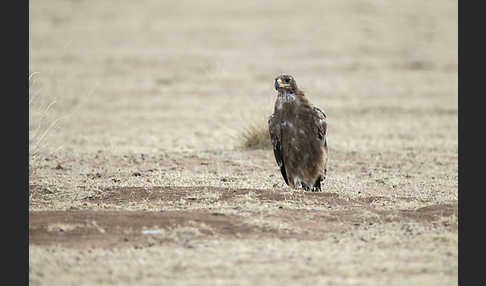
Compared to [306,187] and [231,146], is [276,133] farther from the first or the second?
[231,146]

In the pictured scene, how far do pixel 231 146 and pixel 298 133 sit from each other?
5018mm

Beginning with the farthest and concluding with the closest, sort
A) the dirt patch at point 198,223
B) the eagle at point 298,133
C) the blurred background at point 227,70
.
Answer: the blurred background at point 227,70 → the eagle at point 298,133 → the dirt patch at point 198,223

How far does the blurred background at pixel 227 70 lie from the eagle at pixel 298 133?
3.21 metres

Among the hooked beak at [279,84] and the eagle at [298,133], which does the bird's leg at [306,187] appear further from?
the hooked beak at [279,84]

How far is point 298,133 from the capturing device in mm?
9734

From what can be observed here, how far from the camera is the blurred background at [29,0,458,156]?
16.4 metres

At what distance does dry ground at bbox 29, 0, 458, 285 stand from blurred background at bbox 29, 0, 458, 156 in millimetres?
102

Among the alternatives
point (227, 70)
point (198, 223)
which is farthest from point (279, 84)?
point (227, 70)

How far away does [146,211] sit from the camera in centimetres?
827

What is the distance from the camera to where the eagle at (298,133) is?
31.8 feet

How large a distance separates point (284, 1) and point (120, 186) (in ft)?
91.6

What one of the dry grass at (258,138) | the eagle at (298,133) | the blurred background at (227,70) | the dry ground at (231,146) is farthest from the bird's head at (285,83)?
the dry grass at (258,138)

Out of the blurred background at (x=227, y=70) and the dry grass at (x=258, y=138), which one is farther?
the blurred background at (x=227, y=70)

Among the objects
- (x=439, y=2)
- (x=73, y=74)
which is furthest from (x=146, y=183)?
(x=439, y=2)
